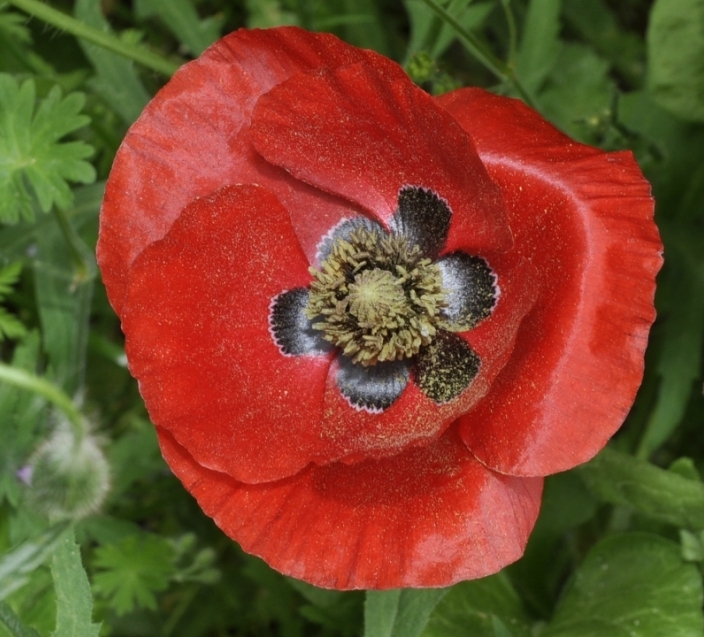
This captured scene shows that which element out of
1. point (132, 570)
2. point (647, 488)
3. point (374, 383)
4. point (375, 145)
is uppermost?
point (375, 145)

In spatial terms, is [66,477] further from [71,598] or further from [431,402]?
[431,402]

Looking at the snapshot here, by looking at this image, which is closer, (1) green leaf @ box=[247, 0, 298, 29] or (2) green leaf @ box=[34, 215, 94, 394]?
(2) green leaf @ box=[34, 215, 94, 394]

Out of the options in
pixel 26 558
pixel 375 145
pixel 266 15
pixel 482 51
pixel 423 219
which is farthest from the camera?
pixel 266 15

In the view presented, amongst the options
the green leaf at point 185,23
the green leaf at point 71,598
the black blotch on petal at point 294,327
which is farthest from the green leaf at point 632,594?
the green leaf at point 185,23

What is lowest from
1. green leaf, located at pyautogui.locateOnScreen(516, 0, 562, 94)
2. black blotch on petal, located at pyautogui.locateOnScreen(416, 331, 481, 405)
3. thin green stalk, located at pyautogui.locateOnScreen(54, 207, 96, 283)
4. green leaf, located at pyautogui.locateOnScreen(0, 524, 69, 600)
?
thin green stalk, located at pyautogui.locateOnScreen(54, 207, 96, 283)

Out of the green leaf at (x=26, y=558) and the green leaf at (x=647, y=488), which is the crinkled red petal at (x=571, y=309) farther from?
the green leaf at (x=26, y=558)

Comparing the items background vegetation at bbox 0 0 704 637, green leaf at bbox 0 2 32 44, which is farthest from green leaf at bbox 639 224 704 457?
green leaf at bbox 0 2 32 44

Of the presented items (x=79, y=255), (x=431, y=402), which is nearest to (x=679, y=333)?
(x=431, y=402)

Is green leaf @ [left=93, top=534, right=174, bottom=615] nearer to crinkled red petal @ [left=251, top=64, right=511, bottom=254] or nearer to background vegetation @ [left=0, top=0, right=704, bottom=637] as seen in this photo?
background vegetation @ [left=0, top=0, right=704, bottom=637]
